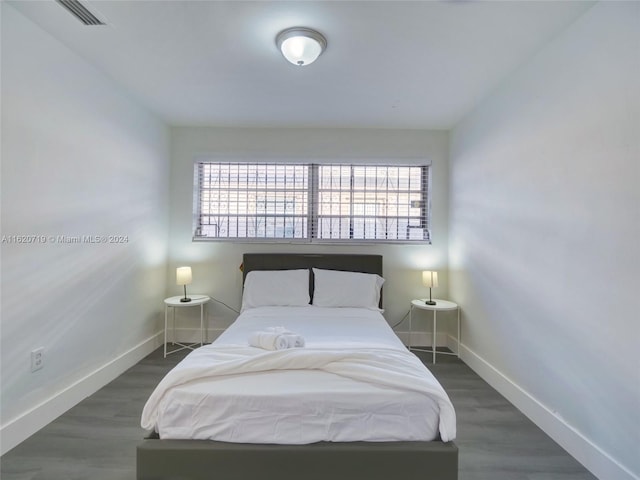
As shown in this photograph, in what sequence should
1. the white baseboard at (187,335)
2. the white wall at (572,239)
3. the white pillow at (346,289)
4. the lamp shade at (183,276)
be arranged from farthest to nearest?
the white baseboard at (187,335) < the lamp shade at (183,276) < the white pillow at (346,289) < the white wall at (572,239)

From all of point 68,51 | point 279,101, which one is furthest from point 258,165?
point 68,51

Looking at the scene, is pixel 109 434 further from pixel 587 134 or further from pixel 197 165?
pixel 587 134

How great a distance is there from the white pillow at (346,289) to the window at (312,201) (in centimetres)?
58

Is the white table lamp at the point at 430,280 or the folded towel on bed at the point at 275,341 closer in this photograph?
the folded towel on bed at the point at 275,341

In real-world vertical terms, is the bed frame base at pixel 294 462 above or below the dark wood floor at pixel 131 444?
above

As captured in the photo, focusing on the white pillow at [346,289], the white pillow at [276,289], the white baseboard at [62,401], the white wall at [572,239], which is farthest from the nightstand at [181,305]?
the white wall at [572,239]

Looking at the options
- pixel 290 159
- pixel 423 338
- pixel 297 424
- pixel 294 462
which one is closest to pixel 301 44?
pixel 290 159

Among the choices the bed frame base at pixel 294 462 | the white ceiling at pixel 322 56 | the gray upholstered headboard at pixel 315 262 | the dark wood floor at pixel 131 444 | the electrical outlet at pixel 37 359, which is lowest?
the dark wood floor at pixel 131 444

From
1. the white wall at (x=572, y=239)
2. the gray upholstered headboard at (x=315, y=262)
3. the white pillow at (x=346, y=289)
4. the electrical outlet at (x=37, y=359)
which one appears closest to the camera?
the white wall at (x=572, y=239)

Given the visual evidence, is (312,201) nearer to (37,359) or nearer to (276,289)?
(276,289)

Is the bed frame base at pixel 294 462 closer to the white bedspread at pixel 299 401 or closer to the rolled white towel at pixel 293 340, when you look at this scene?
the white bedspread at pixel 299 401

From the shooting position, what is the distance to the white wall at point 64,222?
5.84 feet

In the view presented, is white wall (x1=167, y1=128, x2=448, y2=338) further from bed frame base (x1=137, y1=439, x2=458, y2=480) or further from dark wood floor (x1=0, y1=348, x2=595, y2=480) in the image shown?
bed frame base (x1=137, y1=439, x2=458, y2=480)

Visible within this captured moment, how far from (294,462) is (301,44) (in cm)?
230
